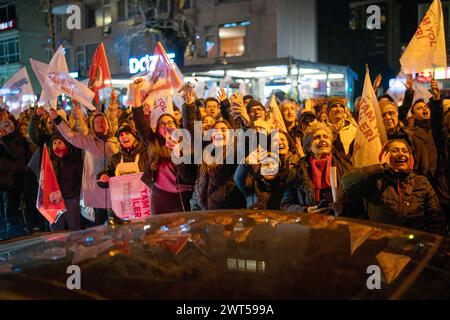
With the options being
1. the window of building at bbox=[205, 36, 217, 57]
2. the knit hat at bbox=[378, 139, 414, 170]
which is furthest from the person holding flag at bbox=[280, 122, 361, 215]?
the window of building at bbox=[205, 36, 217, 57]

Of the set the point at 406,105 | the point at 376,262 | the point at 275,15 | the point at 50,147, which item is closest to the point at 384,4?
the point at 275,15

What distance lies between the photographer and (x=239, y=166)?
5.31 meters

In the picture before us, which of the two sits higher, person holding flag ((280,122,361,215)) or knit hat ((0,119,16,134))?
knit hat ((0,119,16,134))

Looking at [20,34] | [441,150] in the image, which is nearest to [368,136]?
[441,150]

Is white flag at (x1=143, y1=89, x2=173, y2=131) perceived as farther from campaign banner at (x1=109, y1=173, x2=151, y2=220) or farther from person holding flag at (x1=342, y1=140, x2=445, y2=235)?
person holding flag at (x1=342, y1=140, x2=445, y2=235)

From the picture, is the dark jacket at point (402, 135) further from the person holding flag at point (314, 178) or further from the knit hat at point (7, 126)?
the knit hat at point (7, 126)

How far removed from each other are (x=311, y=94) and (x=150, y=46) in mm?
11060

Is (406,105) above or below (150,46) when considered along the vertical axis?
below

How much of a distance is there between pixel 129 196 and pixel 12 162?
2761mm

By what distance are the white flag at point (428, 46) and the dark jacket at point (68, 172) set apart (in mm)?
4388

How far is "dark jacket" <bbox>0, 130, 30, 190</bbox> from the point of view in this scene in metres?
7.99

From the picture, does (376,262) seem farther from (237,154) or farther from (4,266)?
(237,154)
